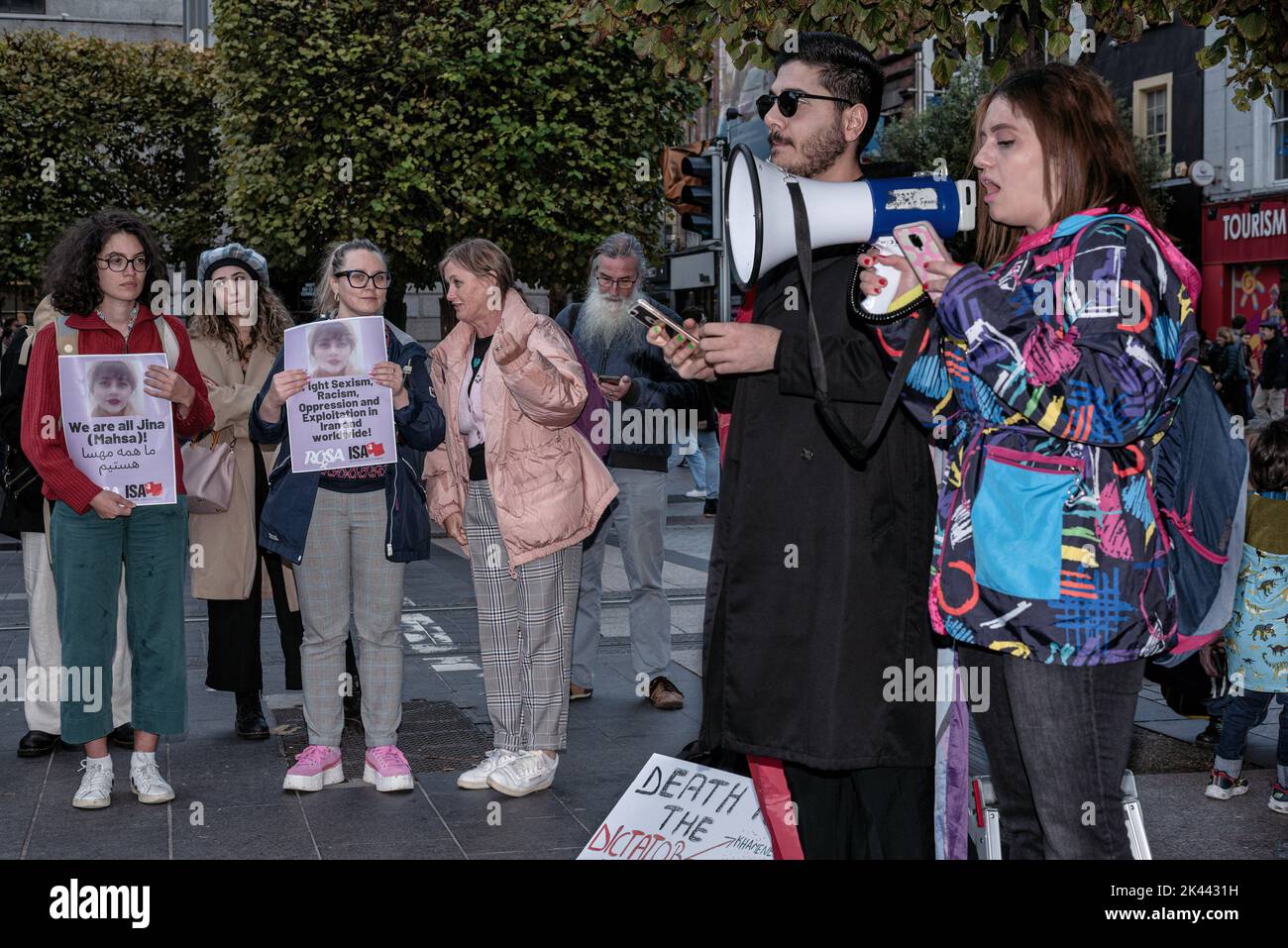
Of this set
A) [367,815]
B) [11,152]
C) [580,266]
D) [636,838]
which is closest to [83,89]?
[11,152]

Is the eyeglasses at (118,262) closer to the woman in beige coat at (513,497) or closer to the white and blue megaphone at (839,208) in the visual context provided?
the woman in beige coat at (513,497)

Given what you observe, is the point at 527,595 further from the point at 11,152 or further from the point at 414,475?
the point at 11,152

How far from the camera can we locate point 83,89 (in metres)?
26.9

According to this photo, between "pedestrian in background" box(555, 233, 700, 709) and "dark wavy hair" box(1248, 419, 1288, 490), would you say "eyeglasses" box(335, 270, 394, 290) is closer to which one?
"pedestrian in background" box(555, 233, 700, 709)

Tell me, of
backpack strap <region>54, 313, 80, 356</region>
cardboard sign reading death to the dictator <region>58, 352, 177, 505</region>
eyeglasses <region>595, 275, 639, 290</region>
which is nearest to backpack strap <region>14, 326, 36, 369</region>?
backpack strap <region>54, 313, 80, 356</region>

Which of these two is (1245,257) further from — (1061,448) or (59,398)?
(1061,448)

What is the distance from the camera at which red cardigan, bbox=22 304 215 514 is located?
5.28 metres

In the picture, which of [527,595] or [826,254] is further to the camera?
[527,595]

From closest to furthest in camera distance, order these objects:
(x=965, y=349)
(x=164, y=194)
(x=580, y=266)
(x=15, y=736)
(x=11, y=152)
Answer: (x=965, y=349), (x=15, y=736), (x=580, y=266), (x=11, y=152), (x=164, y=194)

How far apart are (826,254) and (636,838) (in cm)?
145

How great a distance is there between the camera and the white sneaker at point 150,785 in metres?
5.42

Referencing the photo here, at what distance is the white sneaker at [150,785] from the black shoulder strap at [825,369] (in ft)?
11.0

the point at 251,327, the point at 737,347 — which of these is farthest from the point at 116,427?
the point at 737,347

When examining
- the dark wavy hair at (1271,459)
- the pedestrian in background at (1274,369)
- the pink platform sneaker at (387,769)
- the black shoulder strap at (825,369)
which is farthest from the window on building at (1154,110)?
the black shoulder strap at (825,369)
